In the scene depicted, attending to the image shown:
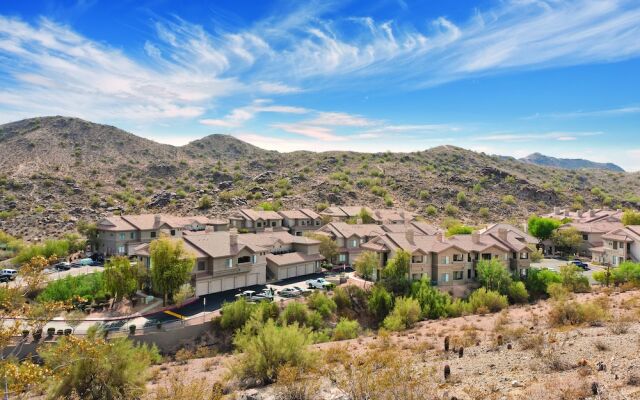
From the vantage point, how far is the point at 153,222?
65625 millimetres

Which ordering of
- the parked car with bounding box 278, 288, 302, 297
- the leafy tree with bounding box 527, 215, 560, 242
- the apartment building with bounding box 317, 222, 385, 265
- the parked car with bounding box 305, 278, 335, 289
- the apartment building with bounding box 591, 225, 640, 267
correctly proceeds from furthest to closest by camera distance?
the leafy tree with bounding box 527, 215, 560, 242 < the apartment building with bounding box 317, 222, 385, 265 < the apartment building with bounding box 591, 225, 640, 267 < the parked car with bounding box 305, 278, 335, 289 < the parked car with bounding box 278, 288, 302, 297

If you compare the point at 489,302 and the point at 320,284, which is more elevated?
the point at 320,284

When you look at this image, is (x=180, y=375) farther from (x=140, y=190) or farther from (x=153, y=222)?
(x=140, y=190)

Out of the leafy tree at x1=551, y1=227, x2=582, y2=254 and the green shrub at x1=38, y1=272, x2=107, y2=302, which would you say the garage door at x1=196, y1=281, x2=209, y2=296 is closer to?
the green shrub at x1=38, y1=272, x2=107, y2=302

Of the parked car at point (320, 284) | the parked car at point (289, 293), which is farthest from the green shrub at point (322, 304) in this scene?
the parked car at point (320, 284)

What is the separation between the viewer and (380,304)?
4012cm

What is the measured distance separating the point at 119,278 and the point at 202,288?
25.2 feet

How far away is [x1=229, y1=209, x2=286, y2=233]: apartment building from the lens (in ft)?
242

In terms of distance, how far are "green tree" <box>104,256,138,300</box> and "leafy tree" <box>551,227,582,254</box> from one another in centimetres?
6477

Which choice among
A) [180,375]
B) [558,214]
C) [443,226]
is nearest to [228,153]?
[443,226]

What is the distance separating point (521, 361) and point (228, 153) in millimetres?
155375

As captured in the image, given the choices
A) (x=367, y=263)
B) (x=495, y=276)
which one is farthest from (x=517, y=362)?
(x=495, y=276)

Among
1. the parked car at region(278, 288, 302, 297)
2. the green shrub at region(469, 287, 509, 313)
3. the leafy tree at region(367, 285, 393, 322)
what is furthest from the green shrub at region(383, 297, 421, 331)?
the parked car at region(278, 288, 302, 297)

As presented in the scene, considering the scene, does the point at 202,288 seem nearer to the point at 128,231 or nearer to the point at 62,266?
the point at 62,266
